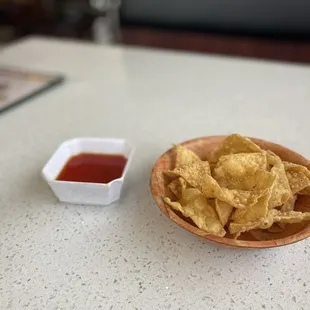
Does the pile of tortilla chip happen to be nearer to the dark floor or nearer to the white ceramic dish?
the white ceramic dish

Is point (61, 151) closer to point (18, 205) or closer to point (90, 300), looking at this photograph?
point (18, 205)

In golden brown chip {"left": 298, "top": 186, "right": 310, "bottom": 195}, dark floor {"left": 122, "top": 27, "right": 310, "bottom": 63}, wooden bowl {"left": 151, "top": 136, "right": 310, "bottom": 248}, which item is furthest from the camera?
dark floor {"left": 122, "top": 27, "right": 310, "bottom": 63}

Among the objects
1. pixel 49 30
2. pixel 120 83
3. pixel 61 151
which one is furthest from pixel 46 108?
pixel 49 30

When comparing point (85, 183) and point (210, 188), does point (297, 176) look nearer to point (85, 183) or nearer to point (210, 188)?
point (210, 188)

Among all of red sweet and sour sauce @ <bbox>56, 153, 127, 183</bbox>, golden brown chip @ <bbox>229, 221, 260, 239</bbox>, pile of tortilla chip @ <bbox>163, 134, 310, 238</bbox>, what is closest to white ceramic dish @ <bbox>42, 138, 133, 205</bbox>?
red sweet and sour sauce @ <bbox>56, 153, 127, 183</bbox>

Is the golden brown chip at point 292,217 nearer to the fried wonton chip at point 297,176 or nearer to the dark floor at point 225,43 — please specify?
the fried wonton chip at point 297,176
